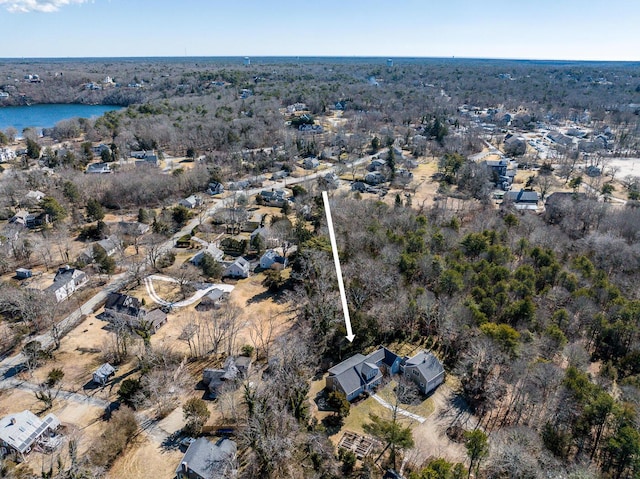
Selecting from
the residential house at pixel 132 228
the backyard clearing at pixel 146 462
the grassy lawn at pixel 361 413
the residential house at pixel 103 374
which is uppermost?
the residential house at pixel 132 228

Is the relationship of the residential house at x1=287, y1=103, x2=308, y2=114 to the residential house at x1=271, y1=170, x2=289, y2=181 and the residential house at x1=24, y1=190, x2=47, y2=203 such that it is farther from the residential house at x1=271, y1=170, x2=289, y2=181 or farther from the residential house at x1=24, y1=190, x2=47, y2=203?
the residential house at x1=24, y1=190, x2=47, y2=203

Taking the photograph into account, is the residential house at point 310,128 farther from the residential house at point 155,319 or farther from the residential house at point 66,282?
the residential house at point 155,319

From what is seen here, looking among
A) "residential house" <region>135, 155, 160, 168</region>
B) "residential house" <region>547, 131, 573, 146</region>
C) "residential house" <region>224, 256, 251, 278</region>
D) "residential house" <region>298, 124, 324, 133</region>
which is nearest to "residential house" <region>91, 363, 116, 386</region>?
"residential house" <region>224, 256, 251, 278</region>

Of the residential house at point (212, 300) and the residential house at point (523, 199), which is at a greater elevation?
the residential house at point (523, 199)

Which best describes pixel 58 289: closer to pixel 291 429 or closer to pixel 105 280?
pixel 105 280

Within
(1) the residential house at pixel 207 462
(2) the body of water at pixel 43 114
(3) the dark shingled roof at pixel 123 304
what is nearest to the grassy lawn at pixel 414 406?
(1) the residential house at pixel 207 462
